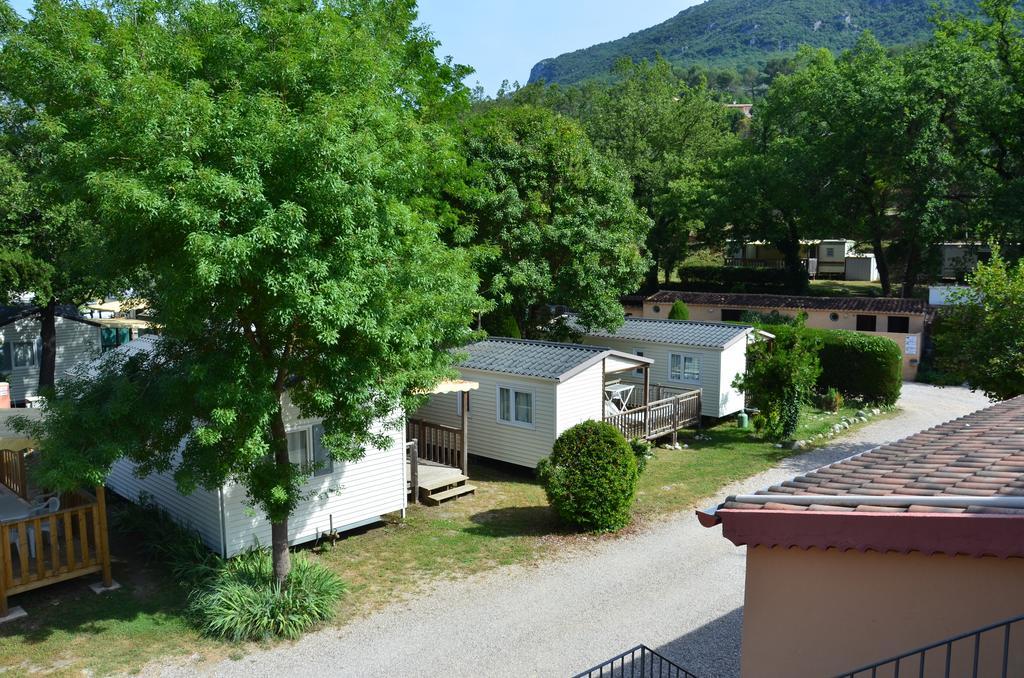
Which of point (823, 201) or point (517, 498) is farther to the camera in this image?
point (823, 201)

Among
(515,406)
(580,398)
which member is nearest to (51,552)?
(515,406)

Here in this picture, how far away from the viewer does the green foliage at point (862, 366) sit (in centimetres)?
2602

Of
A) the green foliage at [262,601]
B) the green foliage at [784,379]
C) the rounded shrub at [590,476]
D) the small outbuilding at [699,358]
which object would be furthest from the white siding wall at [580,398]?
the green foliage at [262,601]

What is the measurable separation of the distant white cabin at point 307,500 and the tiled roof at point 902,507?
21.5 feet

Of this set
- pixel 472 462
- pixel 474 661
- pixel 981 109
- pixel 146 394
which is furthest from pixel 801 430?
pixel 981 109

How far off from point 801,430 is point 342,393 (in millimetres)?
16962

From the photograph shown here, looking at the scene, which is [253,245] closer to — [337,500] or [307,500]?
[307,500]

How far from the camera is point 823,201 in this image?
39125 mm

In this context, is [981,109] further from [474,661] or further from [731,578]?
[474,661]

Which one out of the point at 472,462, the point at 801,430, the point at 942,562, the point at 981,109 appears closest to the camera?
the point at 942,562

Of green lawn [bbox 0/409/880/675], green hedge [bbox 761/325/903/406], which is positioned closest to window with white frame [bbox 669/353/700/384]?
green lawn [bbox 0/409/880/675]

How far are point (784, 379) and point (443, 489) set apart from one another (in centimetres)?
1014

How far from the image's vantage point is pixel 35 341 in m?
26.7

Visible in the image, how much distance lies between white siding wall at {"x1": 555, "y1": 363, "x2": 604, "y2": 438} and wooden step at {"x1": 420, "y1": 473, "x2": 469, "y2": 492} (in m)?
2.55
